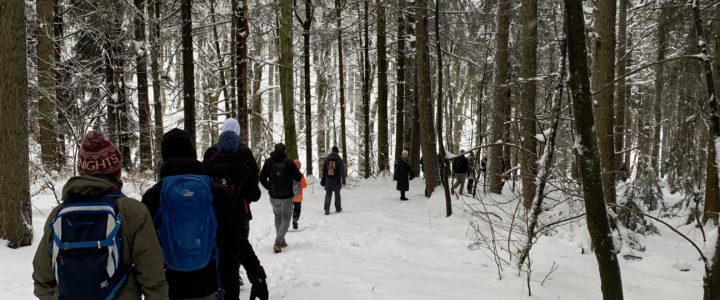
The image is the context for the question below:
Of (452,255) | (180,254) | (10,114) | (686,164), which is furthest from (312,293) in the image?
(686,164)

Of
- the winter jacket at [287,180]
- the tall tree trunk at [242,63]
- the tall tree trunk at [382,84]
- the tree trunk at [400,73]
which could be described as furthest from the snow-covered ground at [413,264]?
the tall tree trunk at [382,84]

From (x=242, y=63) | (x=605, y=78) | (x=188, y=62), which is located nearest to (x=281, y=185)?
(x=605, y=78)

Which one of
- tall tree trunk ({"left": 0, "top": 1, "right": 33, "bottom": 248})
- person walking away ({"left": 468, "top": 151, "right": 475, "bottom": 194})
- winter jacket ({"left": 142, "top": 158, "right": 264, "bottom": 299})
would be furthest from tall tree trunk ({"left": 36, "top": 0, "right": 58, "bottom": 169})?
person walking away ({"left": 468, "top": 151, "right": 475, "bottom": 194})

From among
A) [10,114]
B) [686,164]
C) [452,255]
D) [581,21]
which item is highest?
[581,21]

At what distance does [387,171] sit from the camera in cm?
1906

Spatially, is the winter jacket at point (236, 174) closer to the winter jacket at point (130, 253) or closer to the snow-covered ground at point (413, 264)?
the snow-covered ground at point (413, 264)

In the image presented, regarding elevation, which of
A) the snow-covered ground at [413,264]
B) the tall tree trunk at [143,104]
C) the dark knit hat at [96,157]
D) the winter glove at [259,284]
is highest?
the tall tree trunk at [143,104]

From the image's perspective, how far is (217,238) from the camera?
3184mm

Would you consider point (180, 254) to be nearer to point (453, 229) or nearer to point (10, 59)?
point (10, 59)

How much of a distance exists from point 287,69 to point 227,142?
877 centimetres

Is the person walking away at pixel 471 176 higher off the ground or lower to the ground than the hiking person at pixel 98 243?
lower

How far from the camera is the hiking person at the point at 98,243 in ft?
7.39

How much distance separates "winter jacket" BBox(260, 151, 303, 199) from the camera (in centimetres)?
741

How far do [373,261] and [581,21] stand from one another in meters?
4.46
